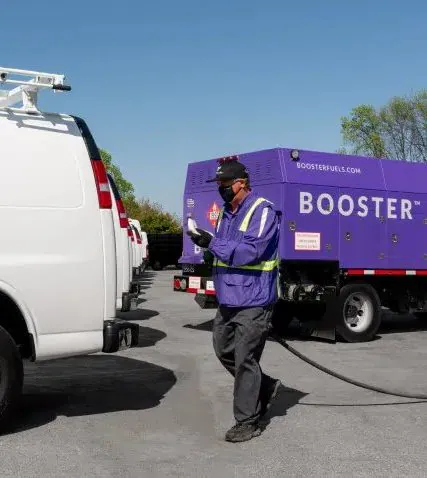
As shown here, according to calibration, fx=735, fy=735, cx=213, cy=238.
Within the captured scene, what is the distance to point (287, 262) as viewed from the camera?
10.5m

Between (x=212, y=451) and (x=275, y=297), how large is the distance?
47.2 inches

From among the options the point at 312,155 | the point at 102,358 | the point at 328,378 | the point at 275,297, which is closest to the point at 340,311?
the point at 312,155

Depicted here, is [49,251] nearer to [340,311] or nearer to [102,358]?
[102,358]

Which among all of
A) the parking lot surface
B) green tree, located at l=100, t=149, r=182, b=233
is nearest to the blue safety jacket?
the parking lot surface

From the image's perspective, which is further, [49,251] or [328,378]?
[328,378]

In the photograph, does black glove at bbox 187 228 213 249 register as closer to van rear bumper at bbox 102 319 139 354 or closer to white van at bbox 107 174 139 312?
van rear bumper at bbox 102 319 139 354

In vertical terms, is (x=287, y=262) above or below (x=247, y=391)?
above

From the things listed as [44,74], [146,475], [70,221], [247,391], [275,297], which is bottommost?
[146,475]

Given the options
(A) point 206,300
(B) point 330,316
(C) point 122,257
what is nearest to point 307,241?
(B) point 330,316

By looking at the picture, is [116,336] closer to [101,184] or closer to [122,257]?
[101,184]

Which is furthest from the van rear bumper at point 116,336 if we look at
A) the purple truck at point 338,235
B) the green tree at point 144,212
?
the green tree at point 144,212

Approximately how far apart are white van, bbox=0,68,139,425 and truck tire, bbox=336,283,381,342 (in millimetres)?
5765

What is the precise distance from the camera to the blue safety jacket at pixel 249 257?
5.21 meters

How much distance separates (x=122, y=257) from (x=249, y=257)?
5.20 meters
